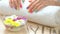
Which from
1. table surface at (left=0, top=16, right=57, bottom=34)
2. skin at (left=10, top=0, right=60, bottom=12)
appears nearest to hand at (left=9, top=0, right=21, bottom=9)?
skin at (left=10, top=0, right=60, bottom=12)

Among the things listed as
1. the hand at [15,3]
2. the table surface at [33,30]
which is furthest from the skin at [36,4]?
the table surface at [33,30]

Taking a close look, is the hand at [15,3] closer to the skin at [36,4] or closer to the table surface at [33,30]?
the skin at [36,4]

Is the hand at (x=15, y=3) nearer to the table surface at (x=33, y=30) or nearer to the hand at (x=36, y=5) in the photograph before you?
the hand at (x=36, y=5)

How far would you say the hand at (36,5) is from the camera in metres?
1.02

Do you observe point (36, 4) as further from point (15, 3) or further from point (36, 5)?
point (15, 3)

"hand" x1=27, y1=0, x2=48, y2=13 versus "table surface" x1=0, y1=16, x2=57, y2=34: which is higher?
"hand" x1=27, y1=0, x2=48, y2=13

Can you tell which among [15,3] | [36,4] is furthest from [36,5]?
[15,3]

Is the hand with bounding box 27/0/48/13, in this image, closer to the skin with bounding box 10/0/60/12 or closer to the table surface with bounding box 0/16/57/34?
the skin with bounding box 10/0/60/12

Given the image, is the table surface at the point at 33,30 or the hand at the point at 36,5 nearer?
the table surface at the point at 33,30

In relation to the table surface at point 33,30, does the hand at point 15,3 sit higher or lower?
higher

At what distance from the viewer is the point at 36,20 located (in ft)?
3.47

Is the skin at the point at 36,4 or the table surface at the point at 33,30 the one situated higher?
the skin at the point at 36,4

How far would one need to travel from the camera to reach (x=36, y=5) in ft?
3.42

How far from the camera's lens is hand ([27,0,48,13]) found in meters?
1.02
